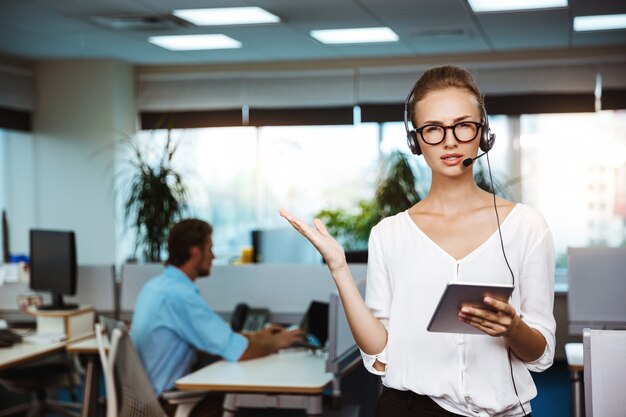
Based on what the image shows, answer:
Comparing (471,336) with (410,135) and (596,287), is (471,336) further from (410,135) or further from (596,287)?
(596,287)

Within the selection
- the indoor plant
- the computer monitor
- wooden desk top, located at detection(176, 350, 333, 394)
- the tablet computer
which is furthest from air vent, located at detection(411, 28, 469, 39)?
the tablet computer

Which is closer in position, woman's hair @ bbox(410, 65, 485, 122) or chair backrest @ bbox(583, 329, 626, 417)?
woman's hair @ bbox(410, 65, 485, 122)

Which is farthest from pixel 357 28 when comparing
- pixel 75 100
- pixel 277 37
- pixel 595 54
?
pixel 75 100

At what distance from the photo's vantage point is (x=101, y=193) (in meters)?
8.03

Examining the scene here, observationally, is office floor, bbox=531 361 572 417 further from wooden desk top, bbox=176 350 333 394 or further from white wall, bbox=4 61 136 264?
white wall, bbox=4 61 136 264

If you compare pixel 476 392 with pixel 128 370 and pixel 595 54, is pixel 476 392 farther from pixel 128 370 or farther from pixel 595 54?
pixel 595 54

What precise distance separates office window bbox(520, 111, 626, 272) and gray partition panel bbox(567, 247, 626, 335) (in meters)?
3.72

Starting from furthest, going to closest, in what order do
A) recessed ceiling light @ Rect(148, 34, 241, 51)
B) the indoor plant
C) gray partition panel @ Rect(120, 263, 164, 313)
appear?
1. recessed ceiling light @ Rect(148, 34, 241, 51)
2. the indoor plant
3. gray partition panel @ Rect(120, 263, 164, 313)

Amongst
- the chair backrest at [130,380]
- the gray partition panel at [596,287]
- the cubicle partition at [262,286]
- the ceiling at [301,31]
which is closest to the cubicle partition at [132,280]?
the cubicle partition at [262,286]

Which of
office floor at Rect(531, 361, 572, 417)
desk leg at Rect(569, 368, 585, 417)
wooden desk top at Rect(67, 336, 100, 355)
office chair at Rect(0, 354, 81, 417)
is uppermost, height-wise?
wooden desk top at Rect(67, 336, 100, 355)

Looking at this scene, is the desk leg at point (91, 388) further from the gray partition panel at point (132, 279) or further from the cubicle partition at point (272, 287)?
the cubicle partition at point (272, 287)

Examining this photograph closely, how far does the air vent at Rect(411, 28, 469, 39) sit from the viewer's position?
6.46 meters

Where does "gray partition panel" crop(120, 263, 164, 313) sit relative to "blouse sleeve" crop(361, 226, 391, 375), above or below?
below

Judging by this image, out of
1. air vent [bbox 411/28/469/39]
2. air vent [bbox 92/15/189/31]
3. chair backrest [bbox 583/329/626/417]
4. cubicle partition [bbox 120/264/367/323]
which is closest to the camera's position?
chair backrest [bbox 583/329/626/417]
